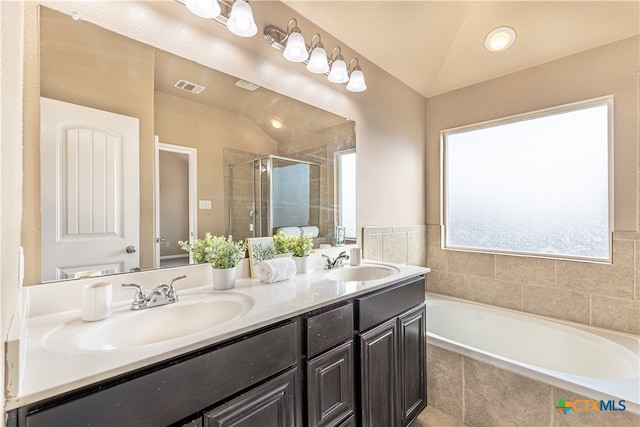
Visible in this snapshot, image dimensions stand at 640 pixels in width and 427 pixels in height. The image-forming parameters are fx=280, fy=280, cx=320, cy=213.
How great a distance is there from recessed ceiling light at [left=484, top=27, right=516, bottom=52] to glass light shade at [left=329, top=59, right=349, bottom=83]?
1310 millimetres

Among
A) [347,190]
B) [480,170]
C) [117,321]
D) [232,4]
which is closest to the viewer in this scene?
[117,321]

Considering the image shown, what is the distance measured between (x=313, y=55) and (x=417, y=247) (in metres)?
1.96

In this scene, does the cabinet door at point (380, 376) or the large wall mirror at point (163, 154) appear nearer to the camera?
the large wall mirror at point (163, 154)

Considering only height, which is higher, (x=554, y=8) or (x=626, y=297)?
(x=554, y=8)

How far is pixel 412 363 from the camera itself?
160 cm

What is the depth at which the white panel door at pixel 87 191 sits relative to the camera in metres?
1.00

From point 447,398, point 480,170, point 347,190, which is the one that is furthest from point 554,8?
point 447,398

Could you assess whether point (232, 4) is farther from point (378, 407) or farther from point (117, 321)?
point (378, 407)

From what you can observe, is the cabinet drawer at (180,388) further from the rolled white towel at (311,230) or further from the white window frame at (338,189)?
the white window frame at (338,189)

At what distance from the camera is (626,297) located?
1.88 metres

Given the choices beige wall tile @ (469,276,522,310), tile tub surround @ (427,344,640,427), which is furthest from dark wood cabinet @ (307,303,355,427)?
beige wall tile @ (469,276,522,310)

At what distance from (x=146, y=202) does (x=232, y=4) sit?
3.38 feet

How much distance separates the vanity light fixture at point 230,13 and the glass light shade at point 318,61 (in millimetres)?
420

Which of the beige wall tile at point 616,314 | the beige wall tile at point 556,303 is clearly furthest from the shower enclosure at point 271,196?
the beige wall tile at point 616,314
